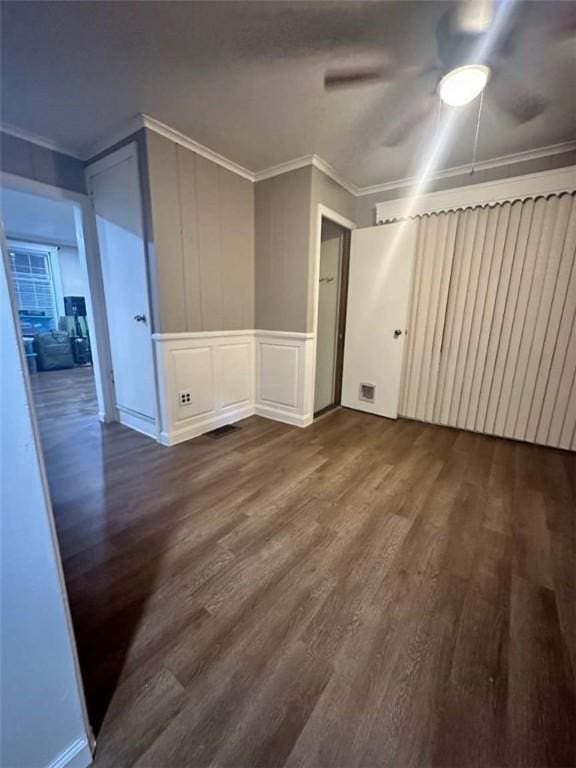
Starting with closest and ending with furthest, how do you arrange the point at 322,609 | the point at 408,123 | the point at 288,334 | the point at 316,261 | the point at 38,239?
the point at 322,609 → the point at 408,123 → the point at 316,261 → the point at 288,334 → the point at 38,239

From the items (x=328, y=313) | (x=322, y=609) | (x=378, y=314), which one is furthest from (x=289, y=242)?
(x=322, y=609)

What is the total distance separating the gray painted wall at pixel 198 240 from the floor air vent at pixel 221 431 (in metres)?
0.94

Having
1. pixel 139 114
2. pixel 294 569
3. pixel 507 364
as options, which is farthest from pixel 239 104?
pixel 507 364

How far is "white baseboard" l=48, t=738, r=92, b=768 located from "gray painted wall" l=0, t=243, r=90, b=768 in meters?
0.01

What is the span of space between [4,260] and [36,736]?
997 millimetres

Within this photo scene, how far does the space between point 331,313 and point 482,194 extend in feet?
5.58

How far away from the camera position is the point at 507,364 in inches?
108

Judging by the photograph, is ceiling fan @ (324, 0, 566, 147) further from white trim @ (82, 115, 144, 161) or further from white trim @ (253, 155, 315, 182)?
white trim @ (82, 115, 144, 161)

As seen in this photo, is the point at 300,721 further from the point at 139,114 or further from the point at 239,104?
the point at 139,114

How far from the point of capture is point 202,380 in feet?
9.28

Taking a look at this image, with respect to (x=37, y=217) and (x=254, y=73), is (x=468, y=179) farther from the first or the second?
(x=37, y=217)

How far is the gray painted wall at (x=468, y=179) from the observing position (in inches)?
95.8

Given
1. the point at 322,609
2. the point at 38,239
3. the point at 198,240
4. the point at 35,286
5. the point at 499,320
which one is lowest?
the point at 322,609

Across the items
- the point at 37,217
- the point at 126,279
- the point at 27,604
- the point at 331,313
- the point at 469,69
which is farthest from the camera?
the point at 37,217
